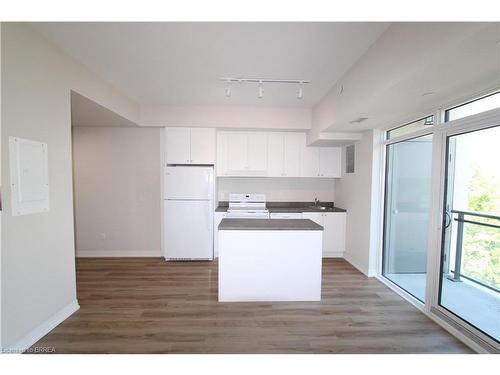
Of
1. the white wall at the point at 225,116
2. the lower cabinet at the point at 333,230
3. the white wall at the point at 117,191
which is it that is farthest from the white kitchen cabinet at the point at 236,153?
the lower cabinet at the point at 333,230

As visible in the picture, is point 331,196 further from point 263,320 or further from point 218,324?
point 218,324

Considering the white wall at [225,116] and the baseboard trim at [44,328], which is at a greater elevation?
the white wall at [225,116]

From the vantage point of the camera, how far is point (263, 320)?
6.91 ft

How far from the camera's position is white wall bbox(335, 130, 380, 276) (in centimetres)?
311

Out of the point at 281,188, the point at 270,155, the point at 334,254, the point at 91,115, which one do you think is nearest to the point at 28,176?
the point at 91,115

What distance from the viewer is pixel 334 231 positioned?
3.84m

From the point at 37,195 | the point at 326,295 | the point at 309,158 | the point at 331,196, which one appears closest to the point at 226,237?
the point at 326,295

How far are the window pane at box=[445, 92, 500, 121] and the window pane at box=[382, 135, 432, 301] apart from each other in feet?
1.68

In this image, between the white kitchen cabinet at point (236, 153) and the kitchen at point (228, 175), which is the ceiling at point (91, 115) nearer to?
the kitchen at point (228, 175)

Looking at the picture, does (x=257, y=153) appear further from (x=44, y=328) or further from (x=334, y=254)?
(x=44, y=328)

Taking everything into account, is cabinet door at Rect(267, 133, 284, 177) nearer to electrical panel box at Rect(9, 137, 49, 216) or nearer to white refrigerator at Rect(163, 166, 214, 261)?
white refrigerator at Rect(163, 166, 214, 261)

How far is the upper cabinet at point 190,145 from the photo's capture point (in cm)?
370

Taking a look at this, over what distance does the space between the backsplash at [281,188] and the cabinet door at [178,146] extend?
0.92 m

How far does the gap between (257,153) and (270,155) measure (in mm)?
246
